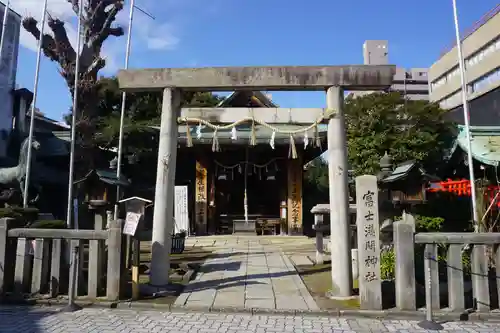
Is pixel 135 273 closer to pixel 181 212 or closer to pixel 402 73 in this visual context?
pixel 181 212

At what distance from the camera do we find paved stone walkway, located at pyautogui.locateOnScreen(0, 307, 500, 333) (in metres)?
5.46

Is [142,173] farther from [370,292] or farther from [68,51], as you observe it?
[370,292]

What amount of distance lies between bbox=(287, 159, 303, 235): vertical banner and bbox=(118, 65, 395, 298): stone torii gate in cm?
1161

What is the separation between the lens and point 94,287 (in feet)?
22.7

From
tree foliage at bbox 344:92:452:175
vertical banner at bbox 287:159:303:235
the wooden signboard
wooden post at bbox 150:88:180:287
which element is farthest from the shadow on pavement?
tree foliage at bbox 344:92:452:175

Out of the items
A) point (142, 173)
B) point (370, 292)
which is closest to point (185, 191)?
point (142, 173)

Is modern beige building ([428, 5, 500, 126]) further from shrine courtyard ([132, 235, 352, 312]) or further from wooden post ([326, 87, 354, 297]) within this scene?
wooden post ([326, 87, 354, 297])

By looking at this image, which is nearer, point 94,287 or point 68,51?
point 94,287

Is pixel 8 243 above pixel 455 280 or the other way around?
above

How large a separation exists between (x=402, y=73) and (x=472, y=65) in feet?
113

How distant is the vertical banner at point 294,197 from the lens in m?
19.2

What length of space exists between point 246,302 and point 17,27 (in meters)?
24.0

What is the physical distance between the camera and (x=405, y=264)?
632 cm

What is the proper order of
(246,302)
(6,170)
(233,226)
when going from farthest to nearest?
(233,226), (6,170), (246,302)
